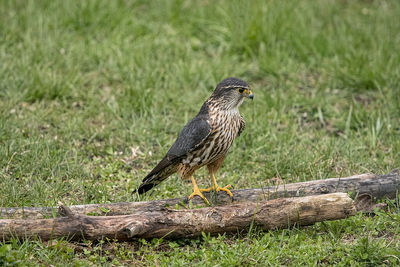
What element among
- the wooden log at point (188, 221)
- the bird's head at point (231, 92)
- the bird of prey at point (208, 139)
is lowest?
the wooden log at point (188, 221)

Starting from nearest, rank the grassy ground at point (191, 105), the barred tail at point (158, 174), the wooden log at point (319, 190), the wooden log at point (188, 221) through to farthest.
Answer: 1. the wooden log at point (188, 221)
2. the grassy ground at point (191, 105)
3. the wooden log at point (319, 190)
4. the barred tail at point (158, 174)

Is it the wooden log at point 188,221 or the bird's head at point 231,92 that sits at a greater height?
the bird's head at point 231,92

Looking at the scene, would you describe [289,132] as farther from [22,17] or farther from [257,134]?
[22,17]

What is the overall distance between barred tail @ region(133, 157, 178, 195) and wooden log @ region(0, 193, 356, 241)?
2.38 feet

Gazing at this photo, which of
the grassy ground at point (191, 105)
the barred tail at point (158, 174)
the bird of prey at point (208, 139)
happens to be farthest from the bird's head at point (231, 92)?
the grassy ground at point (191, 105)

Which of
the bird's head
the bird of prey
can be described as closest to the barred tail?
the bird of prey

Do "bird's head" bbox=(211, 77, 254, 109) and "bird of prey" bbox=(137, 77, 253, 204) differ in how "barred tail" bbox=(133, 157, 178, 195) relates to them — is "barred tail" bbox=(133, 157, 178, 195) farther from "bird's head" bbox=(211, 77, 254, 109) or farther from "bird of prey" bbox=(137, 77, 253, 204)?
"bird's head" bbox=(211, 77, 254, 109)

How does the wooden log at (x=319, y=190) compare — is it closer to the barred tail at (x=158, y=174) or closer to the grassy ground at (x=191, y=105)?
the grassy ground at (x=191, y=105)

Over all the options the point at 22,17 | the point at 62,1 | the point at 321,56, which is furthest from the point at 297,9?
the point at 22,17

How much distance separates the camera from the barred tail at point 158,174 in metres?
4.91

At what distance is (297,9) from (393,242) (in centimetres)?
519

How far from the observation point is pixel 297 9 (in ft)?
28.4

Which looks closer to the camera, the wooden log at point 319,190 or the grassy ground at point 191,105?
the grassy ground at point 191,105

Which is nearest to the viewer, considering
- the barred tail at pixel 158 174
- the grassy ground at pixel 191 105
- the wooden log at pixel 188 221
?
the wooden log at pixel 188 221
